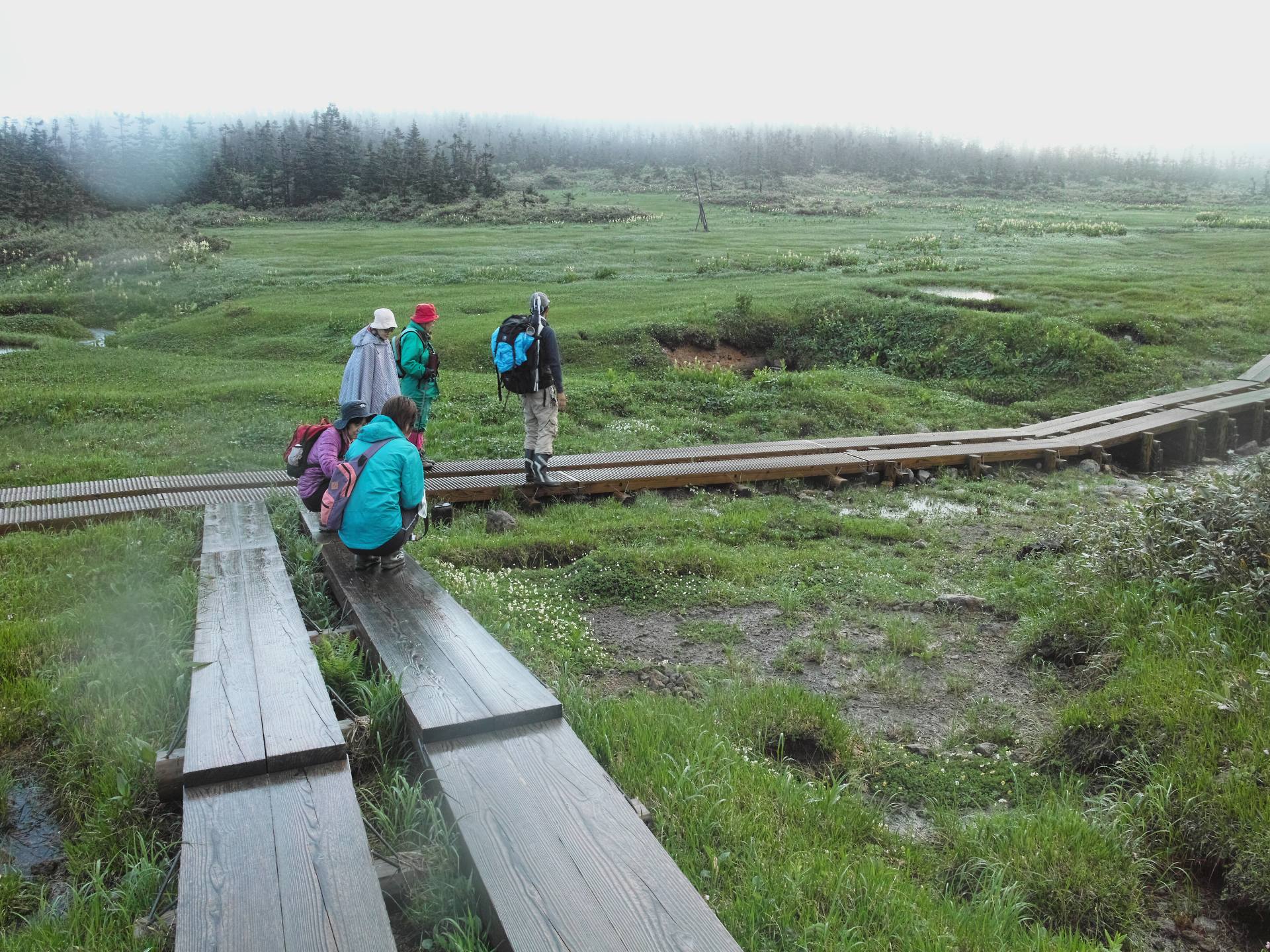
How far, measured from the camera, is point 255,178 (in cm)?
7875

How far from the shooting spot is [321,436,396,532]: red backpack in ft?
21.0

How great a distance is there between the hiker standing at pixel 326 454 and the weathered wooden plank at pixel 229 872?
391 centimetres

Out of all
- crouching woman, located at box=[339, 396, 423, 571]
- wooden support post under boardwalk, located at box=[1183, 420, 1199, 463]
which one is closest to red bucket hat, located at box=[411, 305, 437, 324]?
crouching woman, located at box=[339, 396, 423, 571]

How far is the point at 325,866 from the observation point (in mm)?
3057

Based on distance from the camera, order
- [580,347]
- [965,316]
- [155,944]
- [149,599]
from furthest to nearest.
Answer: [965,316], [580,347], [149,599], [155,944]

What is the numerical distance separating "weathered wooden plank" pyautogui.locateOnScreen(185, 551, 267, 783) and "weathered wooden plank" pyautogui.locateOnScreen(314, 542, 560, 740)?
635mm

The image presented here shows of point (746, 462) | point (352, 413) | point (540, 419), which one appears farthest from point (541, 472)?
point (352, 413)

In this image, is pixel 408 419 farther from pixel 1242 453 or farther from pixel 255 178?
pixel 255 178

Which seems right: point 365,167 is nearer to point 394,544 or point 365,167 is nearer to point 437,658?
point 394,544

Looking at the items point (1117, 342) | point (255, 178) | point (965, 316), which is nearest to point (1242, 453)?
point (1117, 342)

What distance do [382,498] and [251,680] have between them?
2.12m

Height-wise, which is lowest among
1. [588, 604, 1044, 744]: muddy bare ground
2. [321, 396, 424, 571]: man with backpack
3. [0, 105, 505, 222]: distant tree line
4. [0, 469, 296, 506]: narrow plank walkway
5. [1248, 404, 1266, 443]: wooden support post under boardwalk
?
[588, 604, 1044, 744]: muddy bare ground

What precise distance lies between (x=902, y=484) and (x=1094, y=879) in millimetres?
9470

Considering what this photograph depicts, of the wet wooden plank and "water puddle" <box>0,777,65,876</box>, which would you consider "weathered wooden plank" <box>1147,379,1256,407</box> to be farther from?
"water puddle" <box>0,777,65,876</box>
